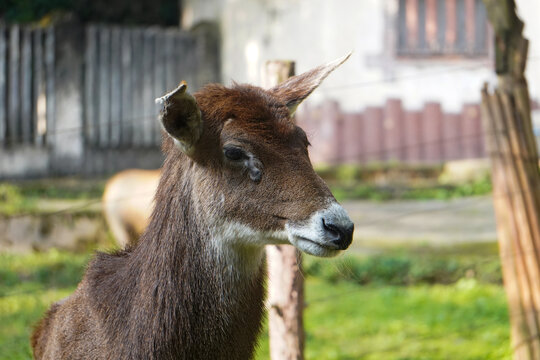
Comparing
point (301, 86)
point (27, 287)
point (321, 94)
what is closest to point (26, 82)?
point (321, 94)

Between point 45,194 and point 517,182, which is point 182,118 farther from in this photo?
point 45,194

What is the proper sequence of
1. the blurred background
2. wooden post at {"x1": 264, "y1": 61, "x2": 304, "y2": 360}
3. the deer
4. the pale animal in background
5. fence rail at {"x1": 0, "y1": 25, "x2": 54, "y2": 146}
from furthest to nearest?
fence rail at {"x1": 0, "y1": 25, "x2": 54, "y2": 146} → the blurred background → the pale animal in background → wooden post at {"x1": 264, "y1": 61, "x2": 304, "y2": 360} → the deer

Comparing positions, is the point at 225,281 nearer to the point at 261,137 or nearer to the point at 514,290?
the point at 261,137

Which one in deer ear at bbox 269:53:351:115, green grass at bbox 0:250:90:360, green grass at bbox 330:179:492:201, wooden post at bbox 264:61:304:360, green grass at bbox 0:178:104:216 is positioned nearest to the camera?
deer ear at bbox 269:53:351:115

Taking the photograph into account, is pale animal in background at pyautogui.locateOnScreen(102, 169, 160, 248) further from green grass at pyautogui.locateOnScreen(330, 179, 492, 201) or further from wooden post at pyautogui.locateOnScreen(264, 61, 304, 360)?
wooden post at pyautogui.locateOnScreen(264, 61, 304, 360)

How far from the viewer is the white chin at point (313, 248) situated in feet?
10.0

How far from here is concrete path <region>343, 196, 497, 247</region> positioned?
9609 millimetres

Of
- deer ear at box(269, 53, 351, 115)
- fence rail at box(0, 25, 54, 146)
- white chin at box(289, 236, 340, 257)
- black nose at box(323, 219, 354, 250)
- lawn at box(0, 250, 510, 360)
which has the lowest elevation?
lawn at box(0, 250, 510, 360)

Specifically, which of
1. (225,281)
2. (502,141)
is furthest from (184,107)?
(502,141)

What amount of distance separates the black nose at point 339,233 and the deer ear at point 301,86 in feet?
2.63

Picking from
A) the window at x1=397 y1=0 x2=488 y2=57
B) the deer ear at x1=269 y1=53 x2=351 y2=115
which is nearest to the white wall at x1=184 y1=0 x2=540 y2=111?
the window at x1=397 y1=0 x2=488 y2=57

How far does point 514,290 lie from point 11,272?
217 inches

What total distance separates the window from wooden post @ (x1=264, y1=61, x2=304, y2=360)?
8.96 meters

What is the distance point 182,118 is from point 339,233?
83 centimetres
